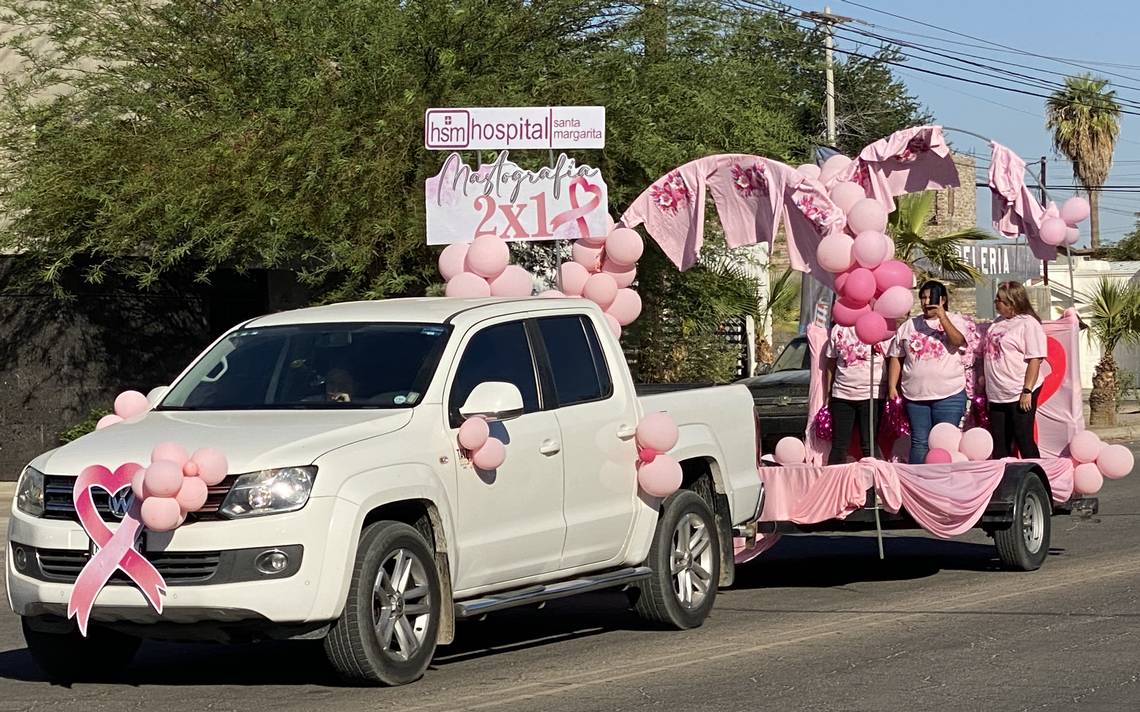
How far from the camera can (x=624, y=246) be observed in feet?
42.8

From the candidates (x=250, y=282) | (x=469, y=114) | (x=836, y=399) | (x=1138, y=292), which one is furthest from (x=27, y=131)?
(x=1138, y=292)

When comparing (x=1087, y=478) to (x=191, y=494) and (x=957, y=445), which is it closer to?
(x=957, y=445)

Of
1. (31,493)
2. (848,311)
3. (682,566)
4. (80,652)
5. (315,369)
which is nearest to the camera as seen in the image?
(31,493)

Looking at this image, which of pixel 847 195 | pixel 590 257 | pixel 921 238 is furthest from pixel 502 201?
pixel 921 238

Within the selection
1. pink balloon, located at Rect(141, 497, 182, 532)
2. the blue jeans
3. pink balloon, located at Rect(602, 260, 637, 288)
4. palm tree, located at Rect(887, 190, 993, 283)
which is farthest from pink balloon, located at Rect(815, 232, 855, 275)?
palm tree, located at Rect(887, 190, 993, 283)

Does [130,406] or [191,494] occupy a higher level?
[130,406]

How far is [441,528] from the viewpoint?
8.38 metres

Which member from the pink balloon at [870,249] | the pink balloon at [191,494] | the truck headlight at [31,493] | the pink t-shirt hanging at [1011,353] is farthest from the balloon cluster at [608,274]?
the pink balloon at [191,494]

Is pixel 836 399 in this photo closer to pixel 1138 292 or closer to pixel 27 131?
pixel 27 131

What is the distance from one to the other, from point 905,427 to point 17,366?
12025mm

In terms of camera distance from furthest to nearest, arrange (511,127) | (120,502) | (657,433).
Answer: (511,127) < (657,433) < (120,502)

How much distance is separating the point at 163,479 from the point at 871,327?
5822 mm

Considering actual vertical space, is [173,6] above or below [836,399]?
above

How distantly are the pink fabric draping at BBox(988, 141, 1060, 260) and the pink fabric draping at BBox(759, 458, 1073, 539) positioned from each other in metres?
2.07
